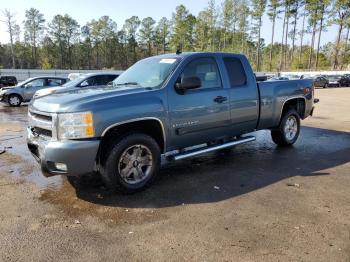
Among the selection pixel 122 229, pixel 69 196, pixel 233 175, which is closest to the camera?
pixel 122 229

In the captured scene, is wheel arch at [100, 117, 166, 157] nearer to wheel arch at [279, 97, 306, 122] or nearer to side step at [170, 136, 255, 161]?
side step at [170, 136, 255, 161]

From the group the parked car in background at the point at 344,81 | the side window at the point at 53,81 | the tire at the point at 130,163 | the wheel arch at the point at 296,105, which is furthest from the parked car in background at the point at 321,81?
the tire at the point at 130,163

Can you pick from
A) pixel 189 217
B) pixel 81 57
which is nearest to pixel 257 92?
pixel 189 217

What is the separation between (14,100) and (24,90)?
0.72m

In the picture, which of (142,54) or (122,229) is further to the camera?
(142,54)

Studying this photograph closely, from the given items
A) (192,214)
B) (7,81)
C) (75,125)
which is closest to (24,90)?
(7,81)

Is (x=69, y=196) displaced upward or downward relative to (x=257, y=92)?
downward

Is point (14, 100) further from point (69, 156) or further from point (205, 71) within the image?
point (69, 156)

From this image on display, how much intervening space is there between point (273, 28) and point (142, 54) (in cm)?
3642

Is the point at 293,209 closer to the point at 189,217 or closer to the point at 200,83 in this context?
the point at 189,217

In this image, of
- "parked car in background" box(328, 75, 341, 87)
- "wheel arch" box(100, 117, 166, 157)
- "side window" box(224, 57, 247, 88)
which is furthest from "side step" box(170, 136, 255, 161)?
"parked car in background" box(328, 75, 341, 87)

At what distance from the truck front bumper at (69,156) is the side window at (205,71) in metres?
1.94

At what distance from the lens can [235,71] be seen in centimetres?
627

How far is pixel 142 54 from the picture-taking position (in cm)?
9544
